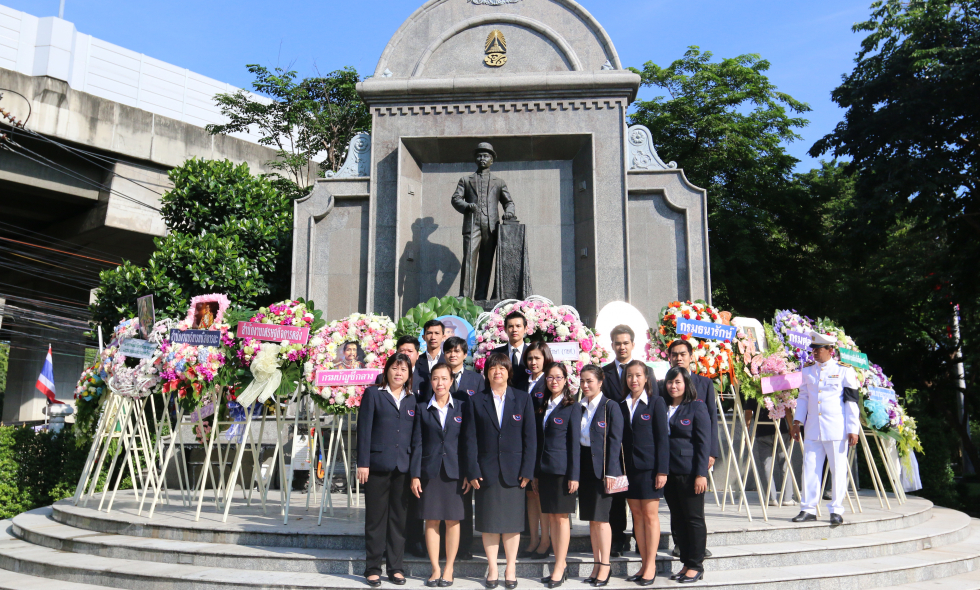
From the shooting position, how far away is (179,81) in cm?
2938

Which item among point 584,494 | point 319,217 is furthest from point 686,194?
point 584,494

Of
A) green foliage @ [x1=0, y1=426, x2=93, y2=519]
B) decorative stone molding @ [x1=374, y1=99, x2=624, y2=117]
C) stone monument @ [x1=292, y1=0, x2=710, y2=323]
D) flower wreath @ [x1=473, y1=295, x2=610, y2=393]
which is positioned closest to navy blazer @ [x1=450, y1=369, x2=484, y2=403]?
flower wreath @ [x1=473, y1=295, x2=610, y2=393]

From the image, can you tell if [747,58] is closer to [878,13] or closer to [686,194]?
→ [878,13]

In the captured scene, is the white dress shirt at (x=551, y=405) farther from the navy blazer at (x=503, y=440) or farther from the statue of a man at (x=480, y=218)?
the statue of a man at (x=480, y=218)

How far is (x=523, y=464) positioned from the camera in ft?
19.0

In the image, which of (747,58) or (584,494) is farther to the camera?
(747,58)

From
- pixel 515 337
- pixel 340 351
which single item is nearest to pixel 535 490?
pixel 515 337

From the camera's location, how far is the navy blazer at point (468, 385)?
6246mm

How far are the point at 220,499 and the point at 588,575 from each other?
528cm

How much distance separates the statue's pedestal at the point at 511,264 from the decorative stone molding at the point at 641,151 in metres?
3.05

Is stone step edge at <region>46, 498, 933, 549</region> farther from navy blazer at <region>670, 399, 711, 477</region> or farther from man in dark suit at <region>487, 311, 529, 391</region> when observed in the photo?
man in dark suit at <region>487, 311, 529, 391</region>

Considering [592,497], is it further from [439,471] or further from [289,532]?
[289,532]

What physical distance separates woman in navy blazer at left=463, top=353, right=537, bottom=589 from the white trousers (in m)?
3.57

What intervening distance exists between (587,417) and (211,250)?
12103 mm
